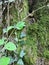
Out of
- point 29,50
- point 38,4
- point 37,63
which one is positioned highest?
point 38,4

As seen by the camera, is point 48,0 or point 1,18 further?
point 48,0

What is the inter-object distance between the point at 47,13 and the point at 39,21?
0.14 metres

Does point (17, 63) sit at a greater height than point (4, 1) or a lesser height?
lesser

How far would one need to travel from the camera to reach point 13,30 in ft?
4.94

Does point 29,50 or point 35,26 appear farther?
point 35,26

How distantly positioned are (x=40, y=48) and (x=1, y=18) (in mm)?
494

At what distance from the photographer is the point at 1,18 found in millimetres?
1733

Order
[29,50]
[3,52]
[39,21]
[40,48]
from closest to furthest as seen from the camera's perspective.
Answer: [3,52] → [29,50] → [40,48] → [39,21]

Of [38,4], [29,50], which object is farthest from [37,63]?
[38,4]

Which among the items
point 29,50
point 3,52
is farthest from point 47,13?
point 3,52

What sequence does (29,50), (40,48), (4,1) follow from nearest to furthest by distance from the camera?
1. (4,1)
2. (29,50)
3. (40,48)

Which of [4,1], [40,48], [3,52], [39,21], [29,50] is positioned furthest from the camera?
[39,21]

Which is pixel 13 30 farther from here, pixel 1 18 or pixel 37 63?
pixel 37 63

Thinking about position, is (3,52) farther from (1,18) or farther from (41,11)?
(41,11)
